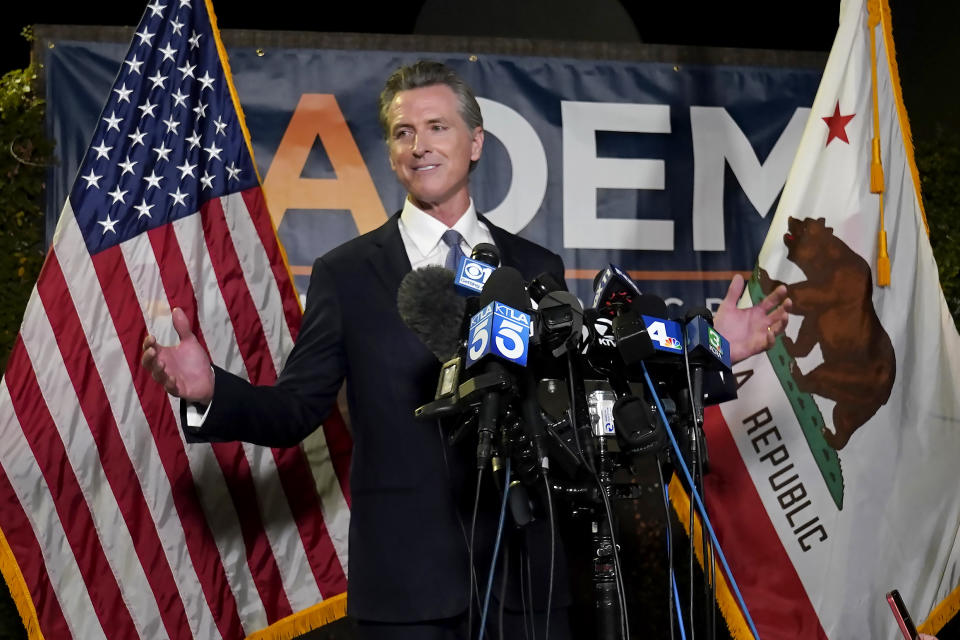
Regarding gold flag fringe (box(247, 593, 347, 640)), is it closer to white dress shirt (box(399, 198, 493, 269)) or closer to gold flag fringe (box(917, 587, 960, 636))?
white dress shirt (box(399, 198, 493, 269))

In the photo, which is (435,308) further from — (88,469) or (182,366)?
(88,469)

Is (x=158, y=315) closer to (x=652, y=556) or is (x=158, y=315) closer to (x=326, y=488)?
(x=326, y=488)

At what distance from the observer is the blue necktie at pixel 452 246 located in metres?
2.06

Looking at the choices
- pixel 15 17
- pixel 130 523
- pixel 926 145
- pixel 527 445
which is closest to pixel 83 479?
pixel 130 523

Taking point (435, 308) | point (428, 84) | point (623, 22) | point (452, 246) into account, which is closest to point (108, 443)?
point (452, 246)

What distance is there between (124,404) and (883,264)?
2.04m

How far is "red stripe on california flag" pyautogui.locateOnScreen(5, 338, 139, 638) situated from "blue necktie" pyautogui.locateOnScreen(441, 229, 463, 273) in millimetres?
1227

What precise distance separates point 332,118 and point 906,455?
1976mm

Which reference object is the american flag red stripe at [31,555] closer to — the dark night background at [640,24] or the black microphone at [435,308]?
the dark night background at [640,24]

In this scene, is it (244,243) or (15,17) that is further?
(15,17)

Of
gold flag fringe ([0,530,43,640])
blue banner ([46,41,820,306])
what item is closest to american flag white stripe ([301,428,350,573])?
blue banner ([46,41,820,306])

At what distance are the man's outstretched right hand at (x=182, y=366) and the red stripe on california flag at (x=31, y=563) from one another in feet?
3.62

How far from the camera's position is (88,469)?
2682mm

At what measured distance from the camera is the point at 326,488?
9.54 feet
